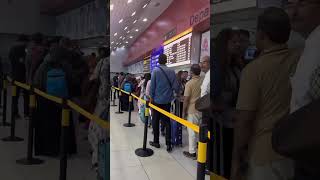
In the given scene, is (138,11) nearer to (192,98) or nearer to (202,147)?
(192,98)

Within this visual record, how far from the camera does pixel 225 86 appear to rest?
886 millimetres

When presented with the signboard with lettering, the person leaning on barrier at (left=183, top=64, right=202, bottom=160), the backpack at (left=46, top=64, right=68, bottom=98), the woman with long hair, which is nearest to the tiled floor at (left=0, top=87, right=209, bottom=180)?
the backpack at (left=46, top=64, right=68, bottom=98)

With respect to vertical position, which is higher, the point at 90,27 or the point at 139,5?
the point at 139,5

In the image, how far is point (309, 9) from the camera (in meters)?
0.62

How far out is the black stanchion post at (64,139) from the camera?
109cm

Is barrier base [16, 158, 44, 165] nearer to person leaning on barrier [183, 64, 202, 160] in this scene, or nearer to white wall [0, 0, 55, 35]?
white wall [0, 0, 55, 35]

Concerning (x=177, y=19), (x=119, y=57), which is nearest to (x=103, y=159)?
(x=177, y=19)

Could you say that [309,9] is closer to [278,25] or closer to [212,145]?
[278,25]

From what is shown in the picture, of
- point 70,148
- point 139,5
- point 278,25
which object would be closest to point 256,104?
point 278,25

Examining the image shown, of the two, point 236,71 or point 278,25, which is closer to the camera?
point 278,25

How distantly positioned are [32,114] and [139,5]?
9.15 m

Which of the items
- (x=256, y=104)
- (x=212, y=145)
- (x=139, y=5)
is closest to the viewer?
(x=256, y=104)

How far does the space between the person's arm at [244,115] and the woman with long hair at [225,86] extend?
3 cm

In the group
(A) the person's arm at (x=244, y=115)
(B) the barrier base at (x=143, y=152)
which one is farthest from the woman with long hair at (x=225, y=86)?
(B) the barrier base at (x=143, y=152)
